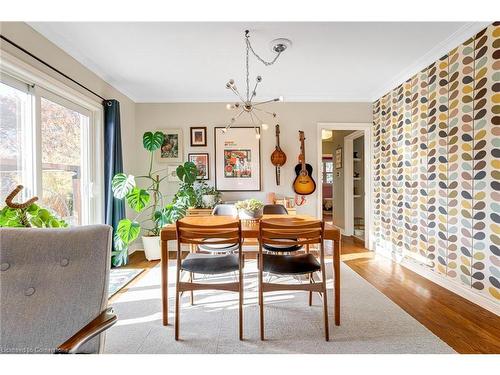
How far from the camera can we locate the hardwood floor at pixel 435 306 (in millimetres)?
1749

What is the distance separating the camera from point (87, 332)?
3.06 feet

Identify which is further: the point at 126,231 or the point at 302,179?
the point at 302,179

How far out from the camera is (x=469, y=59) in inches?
92.0

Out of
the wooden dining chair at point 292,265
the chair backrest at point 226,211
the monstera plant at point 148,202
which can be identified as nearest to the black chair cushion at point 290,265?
the wooden dining chair at point 292,265

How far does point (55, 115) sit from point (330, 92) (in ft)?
11.8

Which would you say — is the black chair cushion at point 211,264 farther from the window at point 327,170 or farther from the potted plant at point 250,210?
the window at point 327,170

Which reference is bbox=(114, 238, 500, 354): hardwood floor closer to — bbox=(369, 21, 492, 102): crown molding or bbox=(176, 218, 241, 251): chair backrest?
bbox=(176, 218, 241, 251): chair backrest

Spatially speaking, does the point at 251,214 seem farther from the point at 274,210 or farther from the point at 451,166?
the point at 451,166

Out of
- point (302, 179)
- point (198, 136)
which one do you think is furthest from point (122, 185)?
point (302, 179)

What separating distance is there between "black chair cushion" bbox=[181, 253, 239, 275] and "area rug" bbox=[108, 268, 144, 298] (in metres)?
1.07

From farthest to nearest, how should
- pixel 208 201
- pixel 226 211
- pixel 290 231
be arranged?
pixel 208 201
pixel 226 211
pixel 290 231

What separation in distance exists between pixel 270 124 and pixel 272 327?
9.99 ft

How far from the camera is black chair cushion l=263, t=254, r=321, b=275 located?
184cm

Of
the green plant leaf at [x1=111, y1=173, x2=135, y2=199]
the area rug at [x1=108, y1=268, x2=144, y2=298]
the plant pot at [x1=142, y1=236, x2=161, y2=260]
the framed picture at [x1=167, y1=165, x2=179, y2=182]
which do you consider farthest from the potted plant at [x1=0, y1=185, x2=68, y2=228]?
the framed picture at [x1=167, y1=165, x2=179, y2=182]
